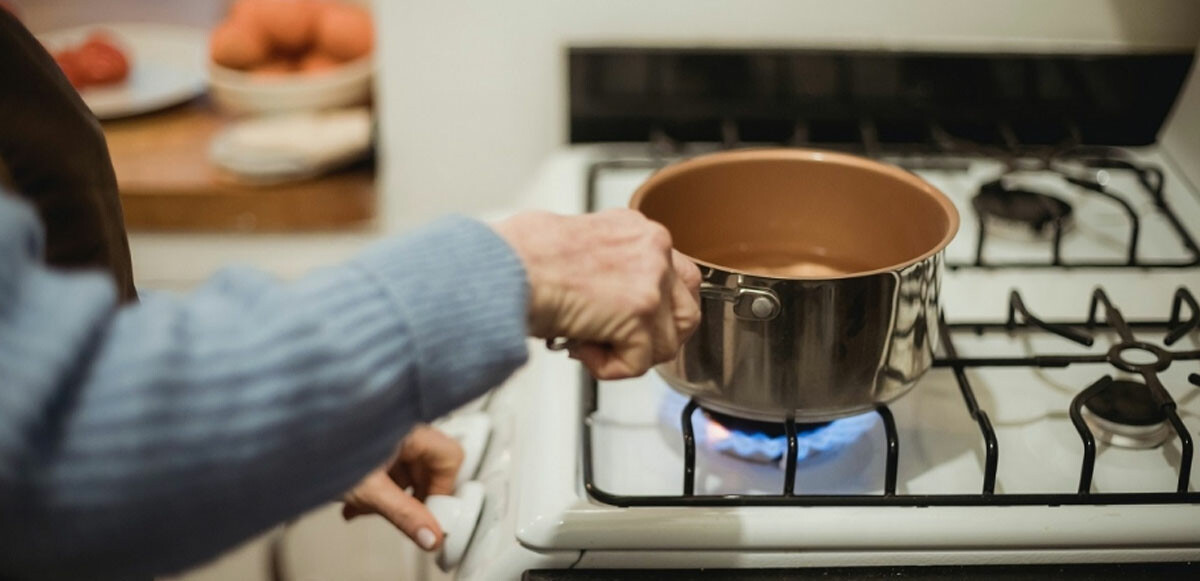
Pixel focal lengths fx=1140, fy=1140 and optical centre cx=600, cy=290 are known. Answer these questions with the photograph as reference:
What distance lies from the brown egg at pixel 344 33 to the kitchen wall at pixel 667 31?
11.3 inches

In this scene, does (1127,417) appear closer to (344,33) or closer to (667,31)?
(667,31)

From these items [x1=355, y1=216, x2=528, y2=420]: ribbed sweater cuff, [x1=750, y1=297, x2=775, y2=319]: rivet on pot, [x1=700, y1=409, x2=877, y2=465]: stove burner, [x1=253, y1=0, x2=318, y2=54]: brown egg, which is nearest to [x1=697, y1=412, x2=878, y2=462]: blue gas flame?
[x1=700, y1=409, x2=877, y2=465]: stove burner

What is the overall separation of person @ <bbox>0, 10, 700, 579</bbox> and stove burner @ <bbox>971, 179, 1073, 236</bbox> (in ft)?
1.51

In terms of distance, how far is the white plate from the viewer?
4.05 ft

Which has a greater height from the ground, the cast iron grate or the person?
the person

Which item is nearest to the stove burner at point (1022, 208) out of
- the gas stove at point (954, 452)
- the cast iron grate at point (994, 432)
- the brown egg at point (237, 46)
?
the gas stove at point (954, 452)

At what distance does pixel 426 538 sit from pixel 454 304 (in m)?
0.23

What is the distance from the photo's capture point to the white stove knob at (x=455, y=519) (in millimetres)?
630

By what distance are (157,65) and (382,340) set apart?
1076mm

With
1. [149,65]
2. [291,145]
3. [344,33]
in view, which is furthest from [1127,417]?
[149,65]

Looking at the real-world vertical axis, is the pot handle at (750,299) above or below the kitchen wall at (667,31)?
below

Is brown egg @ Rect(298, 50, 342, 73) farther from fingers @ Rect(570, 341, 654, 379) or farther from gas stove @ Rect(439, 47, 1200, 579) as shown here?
fingers @ Rect(570, 341, 654, 379)

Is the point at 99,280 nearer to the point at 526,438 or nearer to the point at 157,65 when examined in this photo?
the point at 526,438

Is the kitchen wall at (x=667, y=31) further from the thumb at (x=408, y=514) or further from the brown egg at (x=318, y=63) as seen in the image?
the thumb at (x=408, y=514)
